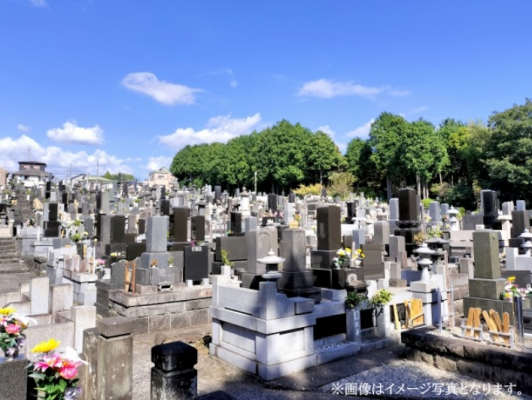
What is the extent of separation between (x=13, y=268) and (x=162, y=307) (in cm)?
1053

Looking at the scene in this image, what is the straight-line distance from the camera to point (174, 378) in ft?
12.2

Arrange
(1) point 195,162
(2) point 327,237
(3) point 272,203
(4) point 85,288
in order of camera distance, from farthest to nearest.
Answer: (1) point 195,162, (3) point 272,203, (2) point 327,237, (4) point 85,288

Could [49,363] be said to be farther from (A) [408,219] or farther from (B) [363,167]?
(B) [363,167]

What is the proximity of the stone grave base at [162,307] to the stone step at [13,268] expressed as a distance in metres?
8.25

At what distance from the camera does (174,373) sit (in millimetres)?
3736

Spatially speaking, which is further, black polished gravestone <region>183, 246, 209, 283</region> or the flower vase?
black polished gravestone <region>183, 246, 209, 283</region>

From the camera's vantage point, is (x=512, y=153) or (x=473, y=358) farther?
(x=512, y=153)

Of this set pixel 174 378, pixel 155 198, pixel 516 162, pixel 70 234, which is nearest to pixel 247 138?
pixel 155 198

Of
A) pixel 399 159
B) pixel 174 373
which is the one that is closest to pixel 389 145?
pixel 399 159

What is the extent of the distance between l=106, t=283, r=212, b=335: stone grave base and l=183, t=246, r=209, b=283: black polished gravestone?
0.69 metres

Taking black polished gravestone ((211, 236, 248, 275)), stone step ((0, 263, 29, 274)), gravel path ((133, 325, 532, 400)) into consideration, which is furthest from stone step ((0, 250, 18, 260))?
gravel path ((133, 325, 532, 400))

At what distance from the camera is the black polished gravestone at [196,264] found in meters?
11.1

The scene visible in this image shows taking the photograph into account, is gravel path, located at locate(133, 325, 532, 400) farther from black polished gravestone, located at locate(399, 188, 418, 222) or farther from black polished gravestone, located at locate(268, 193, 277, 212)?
black polished gravestone, located at locate(268, 193, 277, 212)

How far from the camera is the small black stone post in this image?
12.2 ft
